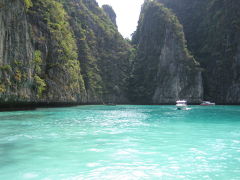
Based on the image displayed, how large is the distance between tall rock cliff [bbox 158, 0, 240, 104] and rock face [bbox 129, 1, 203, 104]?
6.37m

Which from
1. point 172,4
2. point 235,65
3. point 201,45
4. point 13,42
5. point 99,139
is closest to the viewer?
point 99,139

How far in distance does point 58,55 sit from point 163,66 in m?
44.2

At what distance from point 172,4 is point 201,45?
1121 inches

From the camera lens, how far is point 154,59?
104 metres

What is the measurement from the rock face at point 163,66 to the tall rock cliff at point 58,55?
7.30 meters

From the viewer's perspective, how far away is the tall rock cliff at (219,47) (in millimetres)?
87750

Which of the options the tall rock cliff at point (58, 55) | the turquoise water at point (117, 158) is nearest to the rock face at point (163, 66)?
the tall rock cliff at point (58, 55)

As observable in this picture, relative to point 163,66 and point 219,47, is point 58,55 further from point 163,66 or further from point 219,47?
point 219,47

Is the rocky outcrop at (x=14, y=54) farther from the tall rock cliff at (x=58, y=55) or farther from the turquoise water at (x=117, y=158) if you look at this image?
the turquoise water at (x=117, y=158)

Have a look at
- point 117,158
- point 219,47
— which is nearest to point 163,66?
point 219,47

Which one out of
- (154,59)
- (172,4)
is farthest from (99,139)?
(172,4)

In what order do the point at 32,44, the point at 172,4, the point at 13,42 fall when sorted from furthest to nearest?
the point at 172,4 → the point at 32,44 → the point at 13,42

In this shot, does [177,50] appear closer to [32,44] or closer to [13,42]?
[32,44]

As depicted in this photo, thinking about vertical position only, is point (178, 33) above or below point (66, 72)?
above
